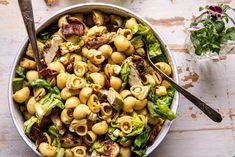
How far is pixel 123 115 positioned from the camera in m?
1.16

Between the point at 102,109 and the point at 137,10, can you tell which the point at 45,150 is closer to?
the point at 102,109

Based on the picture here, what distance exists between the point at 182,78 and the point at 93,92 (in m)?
0.30

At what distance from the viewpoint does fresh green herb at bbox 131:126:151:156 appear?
1144 millimetres

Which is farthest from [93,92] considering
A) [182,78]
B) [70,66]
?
[182,78]

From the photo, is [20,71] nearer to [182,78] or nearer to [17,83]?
[17,83]

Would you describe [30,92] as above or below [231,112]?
above

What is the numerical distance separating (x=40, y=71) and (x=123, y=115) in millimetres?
226

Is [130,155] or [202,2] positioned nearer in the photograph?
[130,155]

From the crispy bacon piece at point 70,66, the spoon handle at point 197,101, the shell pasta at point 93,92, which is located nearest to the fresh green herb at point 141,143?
the shell pasta at point 93,92

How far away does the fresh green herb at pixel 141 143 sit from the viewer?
3.75 feet

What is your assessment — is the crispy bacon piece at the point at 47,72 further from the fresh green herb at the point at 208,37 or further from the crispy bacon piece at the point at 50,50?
the fresh green herb at the point at 208,37

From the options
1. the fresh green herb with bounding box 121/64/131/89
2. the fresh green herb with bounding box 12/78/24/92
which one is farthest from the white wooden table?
the fresh green herb with bounding box 121/64/131/89

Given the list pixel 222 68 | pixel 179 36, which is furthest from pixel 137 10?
pixel 222 68

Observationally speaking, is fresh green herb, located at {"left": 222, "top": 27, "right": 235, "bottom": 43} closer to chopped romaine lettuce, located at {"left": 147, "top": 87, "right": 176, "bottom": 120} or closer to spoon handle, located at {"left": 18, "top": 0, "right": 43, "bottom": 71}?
chopped romaine lettuce, located at {"left": 147, "top": 87, "right": 176, "bottom": 120}
